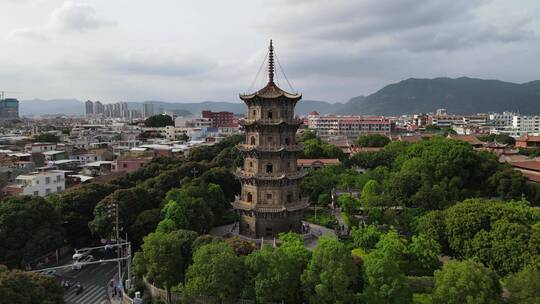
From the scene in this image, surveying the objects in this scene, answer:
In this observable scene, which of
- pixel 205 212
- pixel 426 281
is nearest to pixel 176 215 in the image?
pixel 205 212

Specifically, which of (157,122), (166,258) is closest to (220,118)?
(157,122)

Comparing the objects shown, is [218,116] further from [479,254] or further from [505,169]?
[479,254]

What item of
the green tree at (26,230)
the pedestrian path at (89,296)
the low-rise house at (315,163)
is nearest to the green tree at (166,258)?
the pedestrian path at (89,296)

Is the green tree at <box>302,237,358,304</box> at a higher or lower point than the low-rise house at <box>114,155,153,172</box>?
lower

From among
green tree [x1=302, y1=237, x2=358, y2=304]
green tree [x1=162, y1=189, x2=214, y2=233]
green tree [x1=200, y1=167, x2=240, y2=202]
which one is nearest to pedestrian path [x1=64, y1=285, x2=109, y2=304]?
green tree [x1=162, y1=189, x2=214, y2=233]

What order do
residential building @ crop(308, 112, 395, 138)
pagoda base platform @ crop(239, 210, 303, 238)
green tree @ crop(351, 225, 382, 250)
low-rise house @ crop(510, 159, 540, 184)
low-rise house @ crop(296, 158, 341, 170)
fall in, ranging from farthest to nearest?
residential building @ crop(308, 112, 395, 138)
low-rise house @ crop(296, 158, 341, 170)
low-rise house @ crop(510, 159, 540, 184)
pagoda base platform @ crop(239, 210, 303, 238)
green tree @ crop(351, 225, 382, 250)

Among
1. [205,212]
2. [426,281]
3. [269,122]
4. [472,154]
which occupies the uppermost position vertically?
[269,122]

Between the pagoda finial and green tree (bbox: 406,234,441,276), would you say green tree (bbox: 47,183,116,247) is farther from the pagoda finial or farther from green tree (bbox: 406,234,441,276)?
green tree (bbox: 406,234,441,276)

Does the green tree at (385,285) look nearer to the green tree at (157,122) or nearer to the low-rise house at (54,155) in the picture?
the low-rise house at (54,155)
